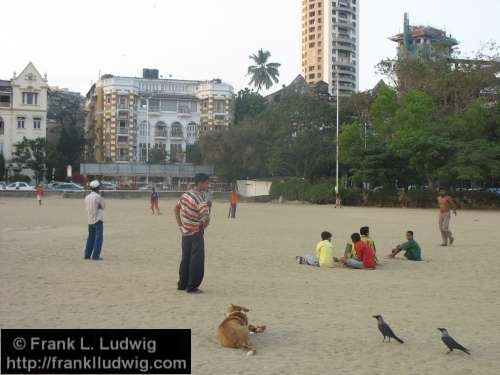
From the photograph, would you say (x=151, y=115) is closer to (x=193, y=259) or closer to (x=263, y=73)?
(x=263, y=73)

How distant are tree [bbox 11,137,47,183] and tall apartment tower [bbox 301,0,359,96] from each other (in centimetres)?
6868

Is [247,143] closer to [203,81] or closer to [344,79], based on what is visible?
[203,81]

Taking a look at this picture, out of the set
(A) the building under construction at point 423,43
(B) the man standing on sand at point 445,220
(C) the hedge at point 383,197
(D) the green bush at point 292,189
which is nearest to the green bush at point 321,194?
(C) the hedge at point 383,197

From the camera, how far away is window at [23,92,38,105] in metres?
78.1

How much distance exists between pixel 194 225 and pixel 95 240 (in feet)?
16.2

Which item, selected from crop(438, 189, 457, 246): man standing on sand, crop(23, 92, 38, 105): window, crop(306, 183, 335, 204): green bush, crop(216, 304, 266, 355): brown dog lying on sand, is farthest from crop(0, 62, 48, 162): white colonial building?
crop(216, 304, 266, 355): brown dog lying on sand

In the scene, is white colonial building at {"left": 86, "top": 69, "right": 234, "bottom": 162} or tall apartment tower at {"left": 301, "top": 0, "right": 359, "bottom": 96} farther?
tall apartment tower at {"left": 301, "top": 0, "right": 359, "bottom": 96}

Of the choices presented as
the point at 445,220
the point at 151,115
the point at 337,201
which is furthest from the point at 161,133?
the point at 445,220

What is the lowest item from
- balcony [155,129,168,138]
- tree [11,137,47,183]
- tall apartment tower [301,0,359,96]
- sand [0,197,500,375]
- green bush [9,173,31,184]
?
sand [0,197,500,375]

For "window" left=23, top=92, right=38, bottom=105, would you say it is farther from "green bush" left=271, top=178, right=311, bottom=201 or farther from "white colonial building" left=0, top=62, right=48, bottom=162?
"green bush" left=271, top=178, right=311, bottom=201

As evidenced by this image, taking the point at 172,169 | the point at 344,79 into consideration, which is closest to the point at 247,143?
the point at 172,169

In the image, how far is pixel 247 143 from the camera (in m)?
62.3

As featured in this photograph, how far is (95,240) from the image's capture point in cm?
1333

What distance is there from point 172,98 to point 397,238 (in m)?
68.8
